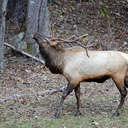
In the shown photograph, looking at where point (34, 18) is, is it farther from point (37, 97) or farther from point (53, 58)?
point (53, 58)

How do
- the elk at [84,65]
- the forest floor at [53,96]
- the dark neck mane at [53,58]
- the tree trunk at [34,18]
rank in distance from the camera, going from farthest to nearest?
1. the tree trunk at [34,18]
2. the dark neck mane at [53,58]
3. the elk at [84,65]
4. the forest floor at [53,96]

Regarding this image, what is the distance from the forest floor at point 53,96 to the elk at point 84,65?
39 centimetres

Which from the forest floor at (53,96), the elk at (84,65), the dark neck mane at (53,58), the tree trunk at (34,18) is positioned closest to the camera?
the forest floor at (53,96)

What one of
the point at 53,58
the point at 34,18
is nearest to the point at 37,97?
the point at 53,58

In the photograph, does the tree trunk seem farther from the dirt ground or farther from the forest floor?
the dirt ground

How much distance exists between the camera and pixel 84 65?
22.6ft

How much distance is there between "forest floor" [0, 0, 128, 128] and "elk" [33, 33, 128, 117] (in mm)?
393

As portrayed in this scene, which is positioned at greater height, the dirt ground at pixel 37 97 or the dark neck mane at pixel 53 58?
the dark neck mane at pixel 53 58

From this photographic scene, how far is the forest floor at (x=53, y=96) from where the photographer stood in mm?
6590

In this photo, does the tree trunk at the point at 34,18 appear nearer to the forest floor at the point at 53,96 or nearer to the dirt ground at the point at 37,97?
the forest floor at the point at 53,96

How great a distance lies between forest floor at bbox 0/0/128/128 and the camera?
6.59 metres

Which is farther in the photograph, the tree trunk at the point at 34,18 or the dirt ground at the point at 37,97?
the tree trunk at the point at 34,18

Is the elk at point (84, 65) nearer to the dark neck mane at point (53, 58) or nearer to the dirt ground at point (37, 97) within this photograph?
the dark neck mane at point (53, 58)

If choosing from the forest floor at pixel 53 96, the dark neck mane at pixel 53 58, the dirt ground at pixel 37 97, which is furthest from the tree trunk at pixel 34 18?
the dark neck mane at pixel 53 58
